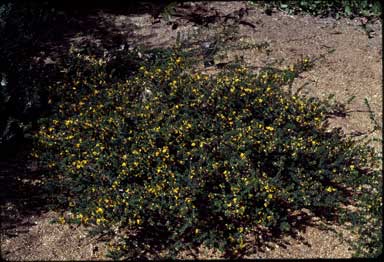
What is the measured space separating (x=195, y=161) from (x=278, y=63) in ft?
7.16

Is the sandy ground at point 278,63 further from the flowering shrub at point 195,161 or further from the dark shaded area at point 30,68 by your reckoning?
the flowering shrub at point 195,161

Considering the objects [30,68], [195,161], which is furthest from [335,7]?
[30,68]

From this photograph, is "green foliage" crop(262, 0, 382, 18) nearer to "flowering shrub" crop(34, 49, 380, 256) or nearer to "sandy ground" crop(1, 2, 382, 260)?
"sandy ground" crop(1, 2, 382, 260)

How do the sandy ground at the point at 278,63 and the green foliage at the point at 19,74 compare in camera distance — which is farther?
the green foliage at the point at 19,74

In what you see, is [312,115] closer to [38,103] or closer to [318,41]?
[318,41]

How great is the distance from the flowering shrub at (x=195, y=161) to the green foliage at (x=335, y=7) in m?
2.64

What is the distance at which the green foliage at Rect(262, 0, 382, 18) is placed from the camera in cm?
738

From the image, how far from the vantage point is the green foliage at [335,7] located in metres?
7.38

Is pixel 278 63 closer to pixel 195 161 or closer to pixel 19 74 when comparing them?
pixel 195 161

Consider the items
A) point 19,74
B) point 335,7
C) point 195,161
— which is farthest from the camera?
point 335,7

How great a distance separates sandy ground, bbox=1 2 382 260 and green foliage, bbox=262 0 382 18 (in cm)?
13

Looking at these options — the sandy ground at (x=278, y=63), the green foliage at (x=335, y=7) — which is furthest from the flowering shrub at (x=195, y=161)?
the green foliage at (x=335, y=7)

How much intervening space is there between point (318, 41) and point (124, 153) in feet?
11.0

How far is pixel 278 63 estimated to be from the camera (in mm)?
6273
